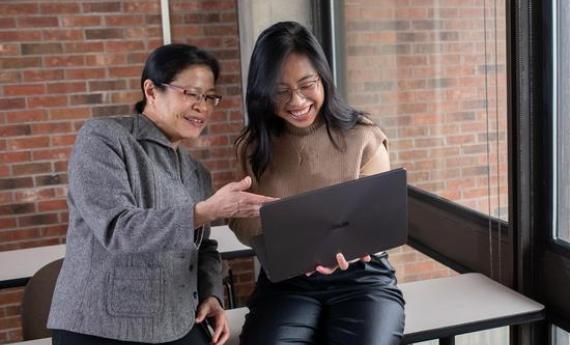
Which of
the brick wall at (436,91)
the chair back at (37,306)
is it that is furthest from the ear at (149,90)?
the brick wall at (436,91)

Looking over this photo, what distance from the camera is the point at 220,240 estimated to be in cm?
288

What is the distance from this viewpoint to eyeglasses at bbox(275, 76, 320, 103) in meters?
1.79

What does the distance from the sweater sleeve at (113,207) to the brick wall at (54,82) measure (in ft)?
7.37

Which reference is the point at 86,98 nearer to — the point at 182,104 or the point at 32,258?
the point at 32,258

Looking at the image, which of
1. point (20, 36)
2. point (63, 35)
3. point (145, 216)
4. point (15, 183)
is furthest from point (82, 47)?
point (145, 216)

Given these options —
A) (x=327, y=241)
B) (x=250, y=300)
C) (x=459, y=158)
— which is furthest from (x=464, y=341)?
(x=327, y=241)

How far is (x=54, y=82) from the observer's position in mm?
3613

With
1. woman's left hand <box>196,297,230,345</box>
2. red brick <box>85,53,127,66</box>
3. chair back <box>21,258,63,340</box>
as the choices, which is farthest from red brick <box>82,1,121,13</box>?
woman's left hand <box>196,297,230,345</box>

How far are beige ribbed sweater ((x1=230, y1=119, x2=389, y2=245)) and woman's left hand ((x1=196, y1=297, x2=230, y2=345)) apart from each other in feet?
0.77

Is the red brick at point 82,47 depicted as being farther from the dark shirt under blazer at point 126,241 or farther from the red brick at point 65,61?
the dark shirt under blazer at point 126,241

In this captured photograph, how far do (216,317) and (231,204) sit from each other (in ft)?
1.62

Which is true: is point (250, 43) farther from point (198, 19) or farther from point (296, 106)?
point (296, 106)

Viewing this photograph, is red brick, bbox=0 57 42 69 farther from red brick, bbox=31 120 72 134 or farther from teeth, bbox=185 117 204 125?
teeth, bbox=185 117 204 125

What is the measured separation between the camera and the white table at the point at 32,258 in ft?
8.17
